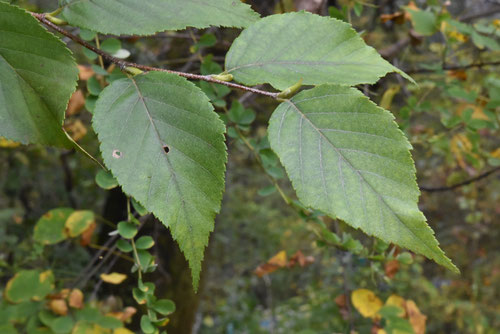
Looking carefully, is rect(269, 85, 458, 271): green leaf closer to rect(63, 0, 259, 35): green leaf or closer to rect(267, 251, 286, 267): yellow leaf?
rect(63, 0, 259, 35): green leaf

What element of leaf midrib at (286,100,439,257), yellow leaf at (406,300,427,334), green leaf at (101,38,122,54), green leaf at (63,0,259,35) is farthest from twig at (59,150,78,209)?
leaf midrib at (286,100,439,257)

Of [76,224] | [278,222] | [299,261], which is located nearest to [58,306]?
[76,224]

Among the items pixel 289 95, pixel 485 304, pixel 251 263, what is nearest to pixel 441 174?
pixel 485 304

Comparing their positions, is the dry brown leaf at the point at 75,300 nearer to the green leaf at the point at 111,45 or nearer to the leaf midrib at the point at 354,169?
the green leaf at the point at 111,45

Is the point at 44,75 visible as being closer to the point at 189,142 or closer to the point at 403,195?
the point at 189,142

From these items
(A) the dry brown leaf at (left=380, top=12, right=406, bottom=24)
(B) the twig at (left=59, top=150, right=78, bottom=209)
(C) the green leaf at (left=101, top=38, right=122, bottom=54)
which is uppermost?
(C) the green leaf at (left=101, top=38, right=122, bottom=54)
